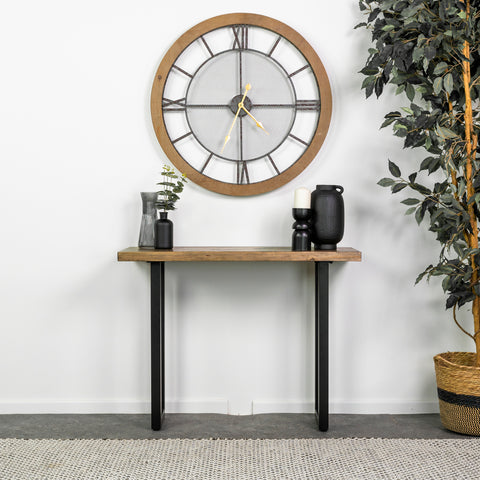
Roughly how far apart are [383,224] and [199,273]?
35.3 inches

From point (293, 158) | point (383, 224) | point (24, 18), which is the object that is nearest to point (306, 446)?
point (383, 224)

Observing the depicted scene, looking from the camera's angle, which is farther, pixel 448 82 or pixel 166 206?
pixel 166 206

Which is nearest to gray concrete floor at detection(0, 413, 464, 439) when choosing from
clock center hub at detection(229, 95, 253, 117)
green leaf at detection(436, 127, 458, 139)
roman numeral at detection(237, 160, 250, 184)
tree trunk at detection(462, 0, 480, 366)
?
tree trunk at detection(462, 0, 480, 366)

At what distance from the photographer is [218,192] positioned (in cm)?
249

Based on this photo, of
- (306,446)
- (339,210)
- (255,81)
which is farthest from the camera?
(255,81)

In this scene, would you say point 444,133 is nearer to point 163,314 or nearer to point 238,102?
point 238,102

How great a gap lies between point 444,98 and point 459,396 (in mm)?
1236

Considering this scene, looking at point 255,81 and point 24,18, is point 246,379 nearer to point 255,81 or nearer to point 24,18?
point 255,81

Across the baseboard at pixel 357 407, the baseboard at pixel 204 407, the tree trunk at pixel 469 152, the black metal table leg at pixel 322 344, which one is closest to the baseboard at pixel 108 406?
the baseboard at pixel 204 407

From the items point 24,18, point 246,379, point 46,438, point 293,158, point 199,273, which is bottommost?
point 46,438

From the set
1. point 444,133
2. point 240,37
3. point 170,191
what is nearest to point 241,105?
point 240,37

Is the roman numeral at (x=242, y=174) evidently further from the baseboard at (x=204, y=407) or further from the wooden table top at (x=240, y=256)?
the baseboard at (x=204, y=407)

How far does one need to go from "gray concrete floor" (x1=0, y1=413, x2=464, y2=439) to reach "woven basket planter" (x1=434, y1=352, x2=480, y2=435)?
0.20ft

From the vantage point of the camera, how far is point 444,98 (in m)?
2.26
